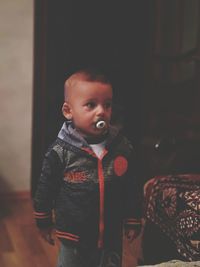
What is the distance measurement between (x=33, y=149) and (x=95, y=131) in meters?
1.95

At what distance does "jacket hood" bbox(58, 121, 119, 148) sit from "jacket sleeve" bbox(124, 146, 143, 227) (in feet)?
0.26

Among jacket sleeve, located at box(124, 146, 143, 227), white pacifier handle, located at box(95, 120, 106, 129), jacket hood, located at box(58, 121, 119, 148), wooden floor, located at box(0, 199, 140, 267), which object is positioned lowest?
wooden floor, located at box(0, 199, 140, 267)

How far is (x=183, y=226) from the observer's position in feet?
6.56

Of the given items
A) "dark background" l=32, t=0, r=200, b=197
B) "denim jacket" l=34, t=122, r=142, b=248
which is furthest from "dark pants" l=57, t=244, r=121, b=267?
"dark background" l=32, t=0, r=200, b=197

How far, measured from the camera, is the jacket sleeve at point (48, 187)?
4.71 ft

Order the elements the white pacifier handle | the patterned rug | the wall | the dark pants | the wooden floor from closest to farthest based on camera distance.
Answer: the white pacifier handle < the dark pants < the patterned rug < the wooden floor < the wall

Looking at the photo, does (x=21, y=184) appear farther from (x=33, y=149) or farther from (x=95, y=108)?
(x=95, y=108)

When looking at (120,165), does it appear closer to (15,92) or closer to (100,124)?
(100,124)

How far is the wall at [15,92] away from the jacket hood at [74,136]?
178 cm

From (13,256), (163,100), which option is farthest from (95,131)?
(163,100)

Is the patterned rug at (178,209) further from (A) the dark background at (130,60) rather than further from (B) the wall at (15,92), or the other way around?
(B) the wall at (15,92)

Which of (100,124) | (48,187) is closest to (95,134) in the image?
(100,124)

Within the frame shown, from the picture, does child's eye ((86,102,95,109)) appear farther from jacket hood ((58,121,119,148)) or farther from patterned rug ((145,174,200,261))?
patterned rug ((145,174,200,261))

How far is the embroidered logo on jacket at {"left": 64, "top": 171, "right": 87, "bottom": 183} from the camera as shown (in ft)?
4.66
